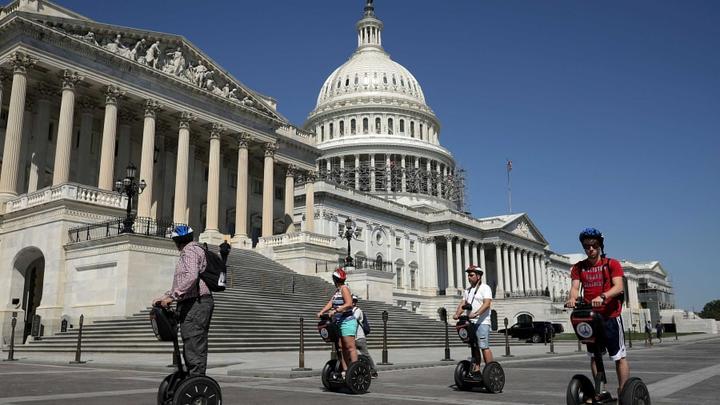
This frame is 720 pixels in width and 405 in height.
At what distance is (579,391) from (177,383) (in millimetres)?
4910

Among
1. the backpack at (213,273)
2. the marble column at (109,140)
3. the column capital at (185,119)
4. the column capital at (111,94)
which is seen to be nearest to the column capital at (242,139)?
the column capital at (185,119)

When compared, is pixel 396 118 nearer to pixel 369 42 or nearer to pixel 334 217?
pixel 369 42

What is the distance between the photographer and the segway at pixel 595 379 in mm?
7355

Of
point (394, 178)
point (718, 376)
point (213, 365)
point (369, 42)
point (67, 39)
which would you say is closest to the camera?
point (718, 376)

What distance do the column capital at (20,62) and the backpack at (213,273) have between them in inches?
1297

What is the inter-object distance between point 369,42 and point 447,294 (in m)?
75.2

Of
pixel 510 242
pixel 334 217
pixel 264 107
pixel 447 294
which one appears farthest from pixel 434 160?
pixel 264 107

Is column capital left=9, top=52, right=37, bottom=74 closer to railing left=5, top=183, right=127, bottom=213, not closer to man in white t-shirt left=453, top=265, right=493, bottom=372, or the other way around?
railing left=5, top=183, right=127, bottom=213

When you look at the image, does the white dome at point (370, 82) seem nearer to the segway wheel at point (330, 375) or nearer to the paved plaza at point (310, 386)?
the paved plaza at point (310, 386)

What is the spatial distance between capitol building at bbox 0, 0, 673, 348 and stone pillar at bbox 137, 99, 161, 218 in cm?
9

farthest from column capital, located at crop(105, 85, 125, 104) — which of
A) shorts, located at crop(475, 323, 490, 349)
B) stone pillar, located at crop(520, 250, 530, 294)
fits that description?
stone pillar, located at crop(520, 250, 530, 294)

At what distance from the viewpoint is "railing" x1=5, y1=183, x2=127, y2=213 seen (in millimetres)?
32656

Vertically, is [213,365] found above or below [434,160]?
below

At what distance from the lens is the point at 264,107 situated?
52.4 meters
